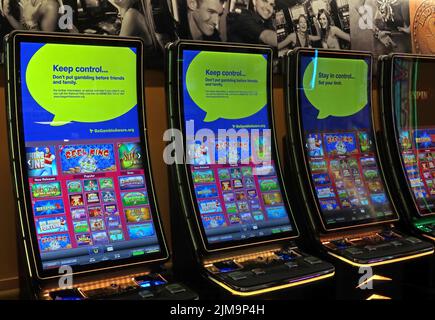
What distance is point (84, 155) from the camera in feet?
7.75

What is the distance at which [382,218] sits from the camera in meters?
3.08

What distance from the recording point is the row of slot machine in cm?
222

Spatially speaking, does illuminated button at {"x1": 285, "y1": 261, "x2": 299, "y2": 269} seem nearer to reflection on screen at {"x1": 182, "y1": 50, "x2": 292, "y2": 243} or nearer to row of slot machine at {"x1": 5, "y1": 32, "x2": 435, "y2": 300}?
row of slot machine at {"x1": 5, "y1": 32, "x2": 435, "y2": 300}

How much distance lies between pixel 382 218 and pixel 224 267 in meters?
1.16

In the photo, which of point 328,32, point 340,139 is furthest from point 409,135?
point 328,32

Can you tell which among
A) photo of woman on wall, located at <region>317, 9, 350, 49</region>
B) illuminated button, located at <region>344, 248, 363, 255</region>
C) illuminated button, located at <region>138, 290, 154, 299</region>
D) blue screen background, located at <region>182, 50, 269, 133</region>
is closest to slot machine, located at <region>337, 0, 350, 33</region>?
photo of woman on wall, located at <region>317, 9, 350, 49</region>

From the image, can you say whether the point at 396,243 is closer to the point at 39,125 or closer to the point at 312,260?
the point at 312,260

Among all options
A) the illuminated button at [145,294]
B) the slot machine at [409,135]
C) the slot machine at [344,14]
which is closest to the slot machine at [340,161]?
the slot machine at [409,135]

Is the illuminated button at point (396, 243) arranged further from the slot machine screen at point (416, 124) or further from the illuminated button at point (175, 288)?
the illuminated button at point (175, 288)

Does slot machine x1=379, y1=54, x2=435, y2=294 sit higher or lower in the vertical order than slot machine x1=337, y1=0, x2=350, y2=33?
lower

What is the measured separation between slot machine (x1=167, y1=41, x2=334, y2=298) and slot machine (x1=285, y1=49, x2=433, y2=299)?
20cm

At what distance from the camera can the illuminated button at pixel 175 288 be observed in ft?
7.04
